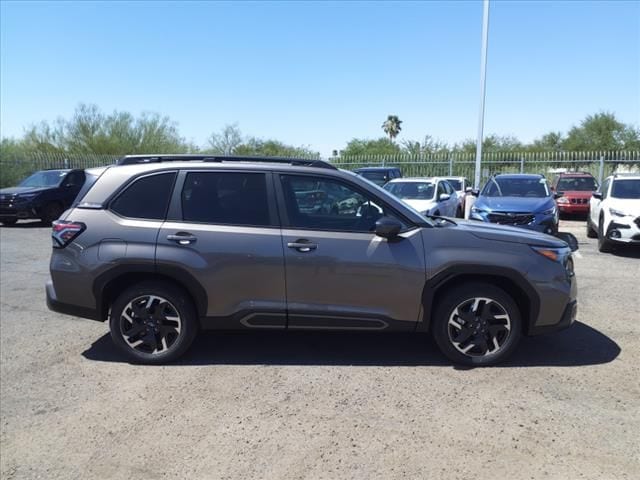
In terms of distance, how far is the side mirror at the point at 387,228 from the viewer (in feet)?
13.8

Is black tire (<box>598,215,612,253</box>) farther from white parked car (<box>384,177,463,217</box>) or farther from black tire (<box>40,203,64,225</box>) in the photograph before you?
black tire (<box>40,203,64,225</box>)

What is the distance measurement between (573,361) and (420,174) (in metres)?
21.3

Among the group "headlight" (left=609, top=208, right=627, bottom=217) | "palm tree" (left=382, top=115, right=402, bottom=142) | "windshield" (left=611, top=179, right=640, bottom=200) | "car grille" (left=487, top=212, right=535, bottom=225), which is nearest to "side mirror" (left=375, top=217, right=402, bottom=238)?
"car grille" (left=487, top=212, right=535, bottom=225)

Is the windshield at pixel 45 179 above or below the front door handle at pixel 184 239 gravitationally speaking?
above

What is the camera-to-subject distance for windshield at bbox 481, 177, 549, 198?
39.3ft

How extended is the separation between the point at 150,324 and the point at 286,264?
136cm

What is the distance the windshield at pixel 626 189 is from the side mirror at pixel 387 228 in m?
8.49

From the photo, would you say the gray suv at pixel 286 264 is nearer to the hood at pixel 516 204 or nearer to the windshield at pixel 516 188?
the hood at pixel 516 204

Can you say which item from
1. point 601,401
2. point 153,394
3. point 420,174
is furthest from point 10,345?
point 420,174

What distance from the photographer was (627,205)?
983 centimetres

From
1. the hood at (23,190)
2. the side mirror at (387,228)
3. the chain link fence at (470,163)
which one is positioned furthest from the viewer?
the chain link fence at (470,163)

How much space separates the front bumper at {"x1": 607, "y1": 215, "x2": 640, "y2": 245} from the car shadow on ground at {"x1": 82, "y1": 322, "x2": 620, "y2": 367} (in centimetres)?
521

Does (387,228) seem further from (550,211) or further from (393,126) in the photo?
(393,126)

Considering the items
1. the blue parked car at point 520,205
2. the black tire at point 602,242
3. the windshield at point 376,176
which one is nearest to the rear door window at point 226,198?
the blue parked car at point 520,205
